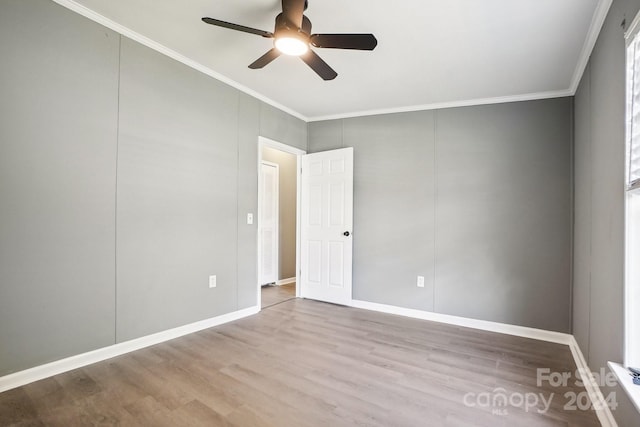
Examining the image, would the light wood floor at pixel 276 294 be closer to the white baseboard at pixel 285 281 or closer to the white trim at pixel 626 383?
the white baseboard at pixel 285 281

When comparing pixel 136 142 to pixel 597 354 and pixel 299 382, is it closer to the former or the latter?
pixel 299 382

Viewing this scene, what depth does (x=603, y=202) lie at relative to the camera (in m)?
2.00

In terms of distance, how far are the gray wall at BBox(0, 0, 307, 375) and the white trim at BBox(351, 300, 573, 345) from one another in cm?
179

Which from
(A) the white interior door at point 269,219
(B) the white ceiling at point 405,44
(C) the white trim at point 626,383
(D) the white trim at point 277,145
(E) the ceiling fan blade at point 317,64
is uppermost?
(B) the white ceiling at point 405,44

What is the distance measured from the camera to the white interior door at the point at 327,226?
4160mm

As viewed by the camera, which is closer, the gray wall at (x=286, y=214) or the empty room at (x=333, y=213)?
the empty room at (x=333, y=213)

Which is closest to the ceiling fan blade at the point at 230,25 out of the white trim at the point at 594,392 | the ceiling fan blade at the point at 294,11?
the ceiling fan blade at the point at 294,11

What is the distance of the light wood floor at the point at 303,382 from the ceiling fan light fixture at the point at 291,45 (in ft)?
7.50

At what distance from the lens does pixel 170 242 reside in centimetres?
288

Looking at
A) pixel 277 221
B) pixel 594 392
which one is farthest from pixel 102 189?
pixel 594 392

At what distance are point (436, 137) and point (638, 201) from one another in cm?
236

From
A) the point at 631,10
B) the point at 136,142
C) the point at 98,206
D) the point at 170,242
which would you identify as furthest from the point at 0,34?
the point at 631,10

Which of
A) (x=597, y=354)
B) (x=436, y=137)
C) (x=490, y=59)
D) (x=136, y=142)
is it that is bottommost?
(x=597, y=354)

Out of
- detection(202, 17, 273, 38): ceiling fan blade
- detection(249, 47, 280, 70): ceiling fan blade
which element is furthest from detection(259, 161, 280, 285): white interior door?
detection(202, 17, 273, 38): ceiling fan blade
